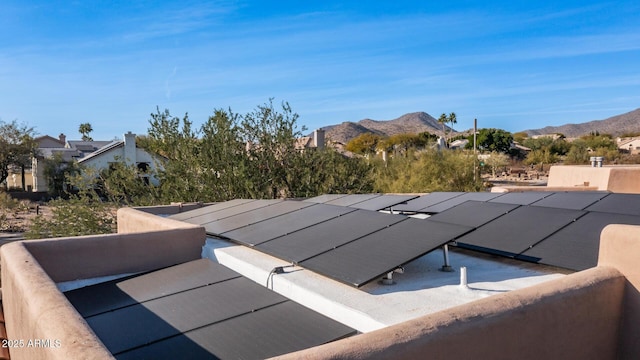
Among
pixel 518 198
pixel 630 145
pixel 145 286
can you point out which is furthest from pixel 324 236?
pixel 630 145

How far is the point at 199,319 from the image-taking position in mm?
4352

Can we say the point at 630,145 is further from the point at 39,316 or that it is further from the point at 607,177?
the point at 39,316

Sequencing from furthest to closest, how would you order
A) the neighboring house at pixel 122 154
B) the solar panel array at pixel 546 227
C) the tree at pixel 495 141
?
the tree at pixel 495 141
the neighboring house at pixel 122 154
the solar panel array at pixel 546 227

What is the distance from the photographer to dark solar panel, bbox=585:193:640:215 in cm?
772

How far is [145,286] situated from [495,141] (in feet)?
269

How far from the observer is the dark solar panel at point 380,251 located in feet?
15.0

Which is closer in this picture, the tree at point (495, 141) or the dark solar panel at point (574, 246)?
the dark solar panel at point (574, 246)

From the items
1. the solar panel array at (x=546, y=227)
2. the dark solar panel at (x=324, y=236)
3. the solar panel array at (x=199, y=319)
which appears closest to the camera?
the solar panel array at (x=199, y=319)

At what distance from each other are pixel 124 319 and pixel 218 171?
14.5 metres

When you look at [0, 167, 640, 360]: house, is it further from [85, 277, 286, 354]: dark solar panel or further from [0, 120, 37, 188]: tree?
[0, 120, 37, 188]: tree

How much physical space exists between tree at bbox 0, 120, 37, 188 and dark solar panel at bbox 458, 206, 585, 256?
5669cm

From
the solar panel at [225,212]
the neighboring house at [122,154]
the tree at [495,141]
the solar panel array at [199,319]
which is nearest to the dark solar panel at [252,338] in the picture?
the solar panel array at [199,319]

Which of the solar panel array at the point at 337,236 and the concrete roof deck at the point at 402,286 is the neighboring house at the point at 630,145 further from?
the concrete roof deck at the point at 402,286

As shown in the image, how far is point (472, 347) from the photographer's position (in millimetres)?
3242
